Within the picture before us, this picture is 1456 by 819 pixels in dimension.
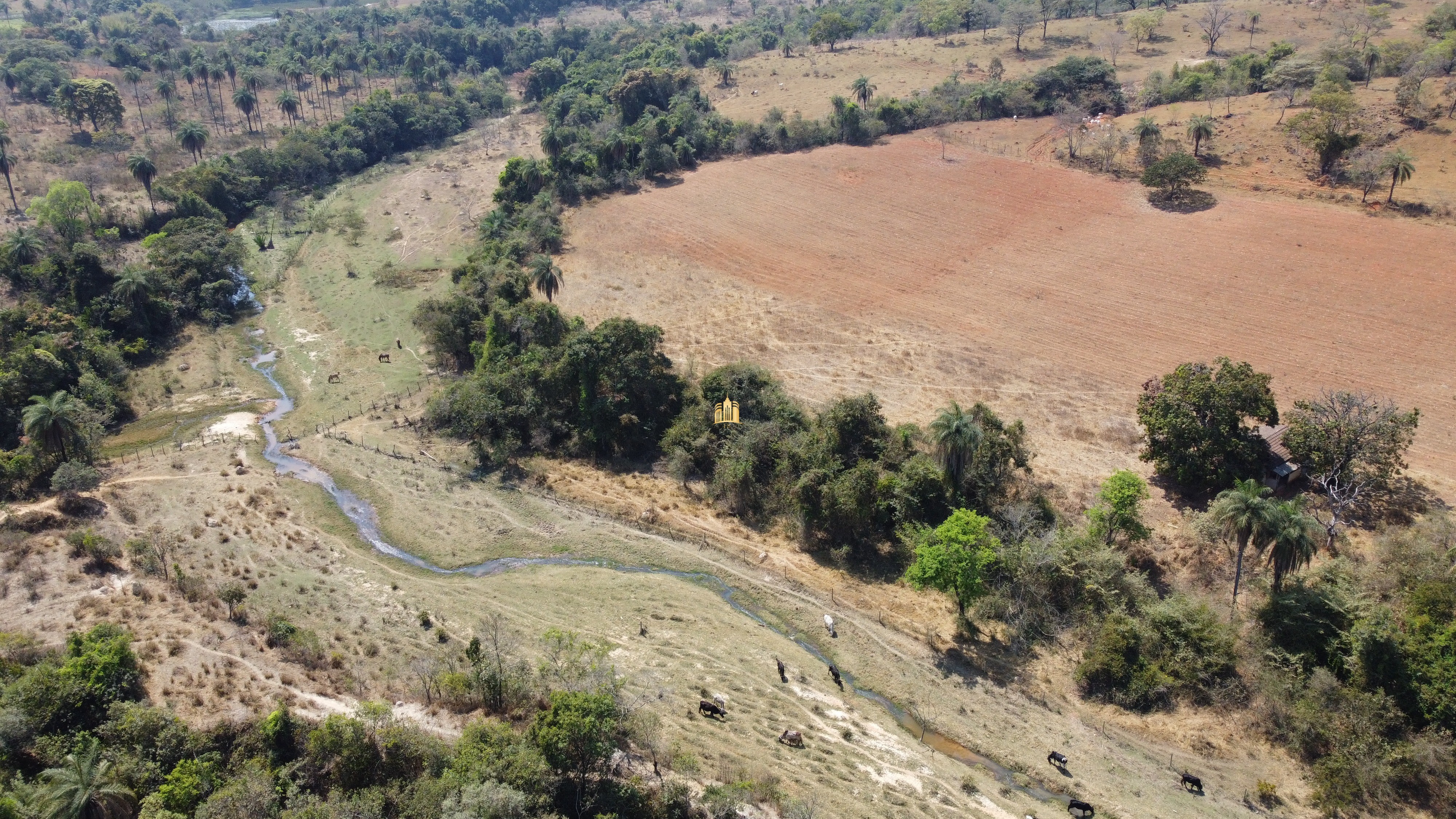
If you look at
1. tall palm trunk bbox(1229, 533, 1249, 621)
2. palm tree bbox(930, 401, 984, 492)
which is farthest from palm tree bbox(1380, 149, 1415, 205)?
palm tree bbox(930, 401, 984, 492)

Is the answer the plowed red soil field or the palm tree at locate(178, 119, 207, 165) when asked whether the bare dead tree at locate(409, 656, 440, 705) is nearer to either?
the plowed red soil field

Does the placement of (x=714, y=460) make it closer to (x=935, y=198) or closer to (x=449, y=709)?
(x=449, y=709)

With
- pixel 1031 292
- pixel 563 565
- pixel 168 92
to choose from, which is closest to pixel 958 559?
pixel 563 565

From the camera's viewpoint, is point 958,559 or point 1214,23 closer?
point 958,559

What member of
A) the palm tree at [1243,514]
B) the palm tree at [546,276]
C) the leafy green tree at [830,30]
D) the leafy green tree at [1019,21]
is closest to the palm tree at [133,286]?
the palm tree at [546,276]

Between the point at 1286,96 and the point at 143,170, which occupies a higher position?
the point at 143,170

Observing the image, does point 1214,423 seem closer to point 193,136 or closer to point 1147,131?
point 1147,131
